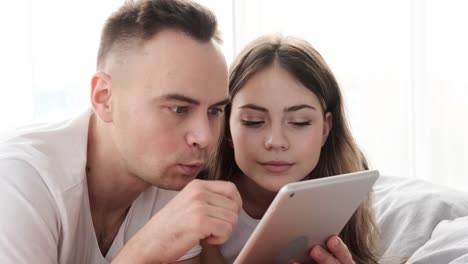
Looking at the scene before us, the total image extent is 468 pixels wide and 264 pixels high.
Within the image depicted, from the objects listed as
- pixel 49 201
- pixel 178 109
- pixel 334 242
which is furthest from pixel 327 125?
pixel 49 201

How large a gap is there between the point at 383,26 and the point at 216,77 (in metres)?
2.62

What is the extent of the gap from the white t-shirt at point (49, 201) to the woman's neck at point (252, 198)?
35 centimetres

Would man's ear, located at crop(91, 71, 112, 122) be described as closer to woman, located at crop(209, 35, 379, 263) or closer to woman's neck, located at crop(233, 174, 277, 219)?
woman, located at crop(209, 35, 379, 263)

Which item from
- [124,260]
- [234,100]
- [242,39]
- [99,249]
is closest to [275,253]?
[124,260]

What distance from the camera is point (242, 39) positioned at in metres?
4.27

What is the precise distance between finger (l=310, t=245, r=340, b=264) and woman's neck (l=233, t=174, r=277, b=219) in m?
0.51

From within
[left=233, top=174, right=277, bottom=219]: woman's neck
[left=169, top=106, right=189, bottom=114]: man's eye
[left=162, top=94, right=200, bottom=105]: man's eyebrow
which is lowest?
[left=233, top=174, right=277, bottom=219]: woman's neck

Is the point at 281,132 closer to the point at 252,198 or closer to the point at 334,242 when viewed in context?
the point at 252,198

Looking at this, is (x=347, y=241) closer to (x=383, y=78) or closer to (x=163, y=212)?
(x=163, y=212)

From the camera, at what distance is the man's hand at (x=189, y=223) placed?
1.58 meters

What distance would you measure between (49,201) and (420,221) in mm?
1046

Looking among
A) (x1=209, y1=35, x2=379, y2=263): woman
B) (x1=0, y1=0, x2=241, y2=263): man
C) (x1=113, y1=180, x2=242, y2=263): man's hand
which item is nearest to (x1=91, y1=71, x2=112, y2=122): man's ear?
(x1=0, y1=0, x2=241, y2=263): man

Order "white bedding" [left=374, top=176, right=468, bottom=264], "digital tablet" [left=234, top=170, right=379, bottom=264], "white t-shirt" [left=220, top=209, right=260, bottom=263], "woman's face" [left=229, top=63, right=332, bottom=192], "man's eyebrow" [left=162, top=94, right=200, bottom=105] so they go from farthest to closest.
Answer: "white t-shirt" [left=220, top=209, right=260, bottom=263] < "woman's face" [left=229, top=63, right=332, bottom=192] < "white bedding" [left=374, top=176, right=468, bottom=264] < "man's eyebrow" [left=162, top=94, right=200, bottom=105] < "digital tablet" [left=234, top=170, right=379, bottom=264]

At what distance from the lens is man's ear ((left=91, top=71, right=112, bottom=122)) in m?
1.83
